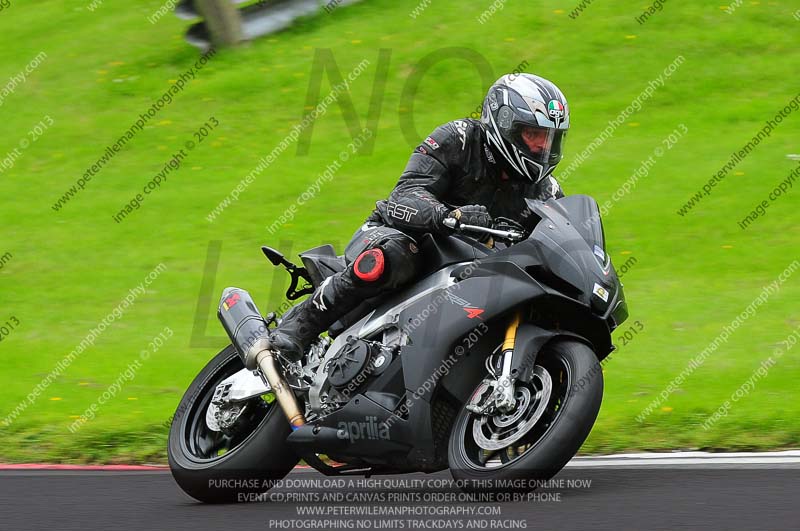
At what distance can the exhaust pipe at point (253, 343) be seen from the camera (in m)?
5.77

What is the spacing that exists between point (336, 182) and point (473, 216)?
866cm

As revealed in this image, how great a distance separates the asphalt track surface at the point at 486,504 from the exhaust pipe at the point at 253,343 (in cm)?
48

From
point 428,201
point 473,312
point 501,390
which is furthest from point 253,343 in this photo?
point 501,390

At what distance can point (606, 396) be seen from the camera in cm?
785

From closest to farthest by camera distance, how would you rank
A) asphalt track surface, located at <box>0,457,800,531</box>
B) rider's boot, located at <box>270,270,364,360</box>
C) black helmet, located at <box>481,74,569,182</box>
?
asphalt track surface, located at <box>0,457,800,531</box>
black helmet, located at <box>481,74,569,182</box>
rider's boot, located at <box>270,270,364,360</box>

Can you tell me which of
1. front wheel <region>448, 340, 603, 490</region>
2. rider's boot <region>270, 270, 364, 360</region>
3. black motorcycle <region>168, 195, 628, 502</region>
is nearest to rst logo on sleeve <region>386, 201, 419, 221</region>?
black motorcycle <region>168, 195, 628, 502</region>

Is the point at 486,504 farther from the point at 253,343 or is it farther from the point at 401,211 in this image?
the point at 253,343

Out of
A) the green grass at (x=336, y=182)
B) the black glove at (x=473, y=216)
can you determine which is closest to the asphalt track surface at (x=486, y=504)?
the green grass at (x=336, y=182)

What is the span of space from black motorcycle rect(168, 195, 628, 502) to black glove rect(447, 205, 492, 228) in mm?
53

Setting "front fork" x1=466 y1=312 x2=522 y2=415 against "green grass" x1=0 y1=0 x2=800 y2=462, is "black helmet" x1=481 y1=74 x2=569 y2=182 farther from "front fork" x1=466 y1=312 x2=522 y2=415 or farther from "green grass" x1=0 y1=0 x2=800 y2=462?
"green grass" x1=0 y1=0 x2=800 y2=462

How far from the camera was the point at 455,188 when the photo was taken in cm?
577

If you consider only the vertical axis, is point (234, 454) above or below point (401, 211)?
below

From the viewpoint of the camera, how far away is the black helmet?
17.8 feet

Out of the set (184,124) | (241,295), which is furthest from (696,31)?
(241,295)
